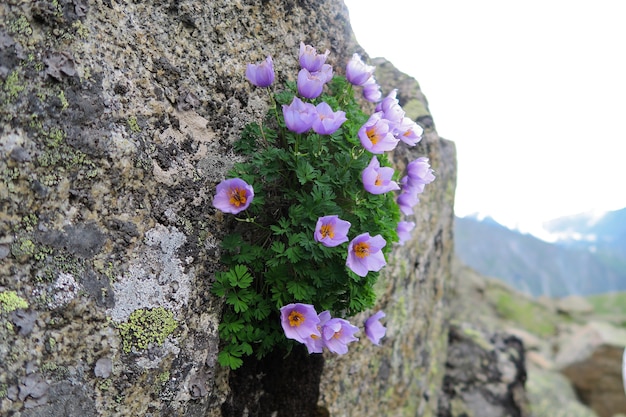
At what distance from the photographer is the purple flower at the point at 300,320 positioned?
236cm

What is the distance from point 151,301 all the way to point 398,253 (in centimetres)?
260

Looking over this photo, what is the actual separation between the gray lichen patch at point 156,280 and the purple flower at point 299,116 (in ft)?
2.94

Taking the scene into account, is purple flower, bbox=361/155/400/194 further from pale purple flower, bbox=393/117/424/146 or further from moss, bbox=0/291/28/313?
moss, bbox=0/291/28/313

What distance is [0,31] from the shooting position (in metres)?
1.94

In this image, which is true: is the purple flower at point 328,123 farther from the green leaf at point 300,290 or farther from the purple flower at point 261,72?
the green leaf at point 300,290

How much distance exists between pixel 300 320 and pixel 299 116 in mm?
1131

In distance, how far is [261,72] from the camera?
261cm

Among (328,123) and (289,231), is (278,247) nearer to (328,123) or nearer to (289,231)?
(289,231)

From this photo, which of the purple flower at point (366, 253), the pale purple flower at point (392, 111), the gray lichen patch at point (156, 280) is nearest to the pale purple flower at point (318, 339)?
the purple flower at point (366, 253)

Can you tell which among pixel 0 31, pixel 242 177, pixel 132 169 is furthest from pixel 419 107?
pixel 0 31

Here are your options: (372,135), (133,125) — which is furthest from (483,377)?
(133,125)

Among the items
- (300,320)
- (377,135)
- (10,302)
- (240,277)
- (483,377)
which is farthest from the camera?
(483,377)

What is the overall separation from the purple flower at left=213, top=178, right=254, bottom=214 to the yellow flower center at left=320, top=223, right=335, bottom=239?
424mm

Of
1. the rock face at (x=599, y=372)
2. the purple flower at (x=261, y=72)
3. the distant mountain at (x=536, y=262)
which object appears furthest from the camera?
the distant mountain at (x=536, y=262)
